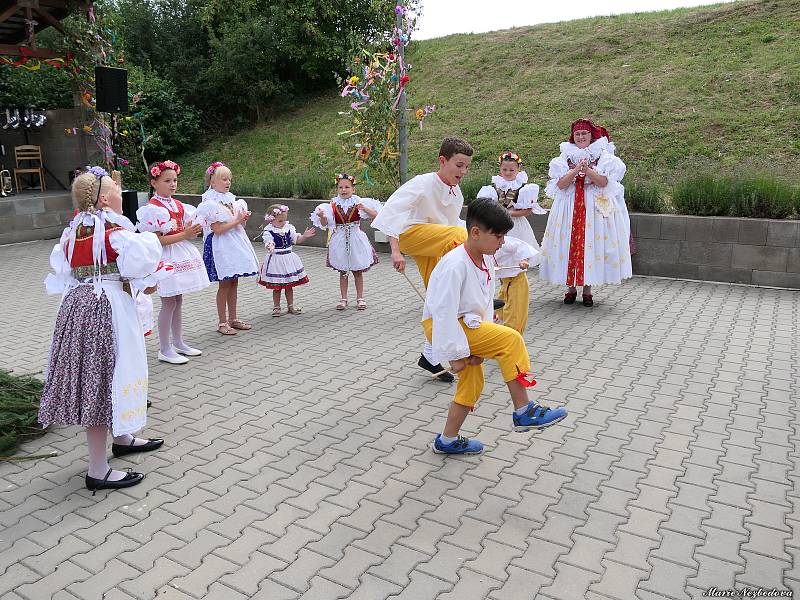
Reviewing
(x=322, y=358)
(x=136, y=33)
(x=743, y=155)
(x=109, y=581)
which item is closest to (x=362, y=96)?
(x=322, y=358)

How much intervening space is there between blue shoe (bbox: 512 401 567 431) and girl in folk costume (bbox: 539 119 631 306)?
14.0ft

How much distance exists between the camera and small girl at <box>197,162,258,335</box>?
6859 millimetres

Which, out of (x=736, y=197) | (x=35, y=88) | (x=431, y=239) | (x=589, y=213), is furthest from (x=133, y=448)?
(x=35, y=88)

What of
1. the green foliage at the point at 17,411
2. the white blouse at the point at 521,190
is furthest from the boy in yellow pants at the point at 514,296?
the green foliage at the point at 17,411

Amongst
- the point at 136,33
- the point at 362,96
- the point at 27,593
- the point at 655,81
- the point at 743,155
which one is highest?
the point at 136,33

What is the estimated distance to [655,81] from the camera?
16.2 metres

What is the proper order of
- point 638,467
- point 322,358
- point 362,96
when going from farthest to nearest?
point 362,96 → point 322,358 → point 638,467

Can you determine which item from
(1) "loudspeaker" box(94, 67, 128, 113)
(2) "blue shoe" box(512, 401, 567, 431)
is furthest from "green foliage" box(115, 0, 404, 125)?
(2) "blue shoe" box(512, 401, 567, 431)

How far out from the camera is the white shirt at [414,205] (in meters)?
4.95

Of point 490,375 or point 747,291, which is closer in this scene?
point 490,375

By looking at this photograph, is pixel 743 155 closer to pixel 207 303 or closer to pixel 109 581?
pixel 207 303

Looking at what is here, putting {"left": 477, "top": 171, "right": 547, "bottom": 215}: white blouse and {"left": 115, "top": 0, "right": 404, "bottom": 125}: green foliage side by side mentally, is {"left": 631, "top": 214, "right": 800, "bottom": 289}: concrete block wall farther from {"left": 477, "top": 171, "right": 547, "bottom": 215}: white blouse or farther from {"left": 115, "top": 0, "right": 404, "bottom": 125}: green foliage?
{"left": 115, "top": 0, "right": 404, "bottom": 125}: green foliage

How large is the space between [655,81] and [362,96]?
8.68 meters

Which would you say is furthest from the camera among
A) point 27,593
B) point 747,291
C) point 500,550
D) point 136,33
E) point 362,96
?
point 136,33
